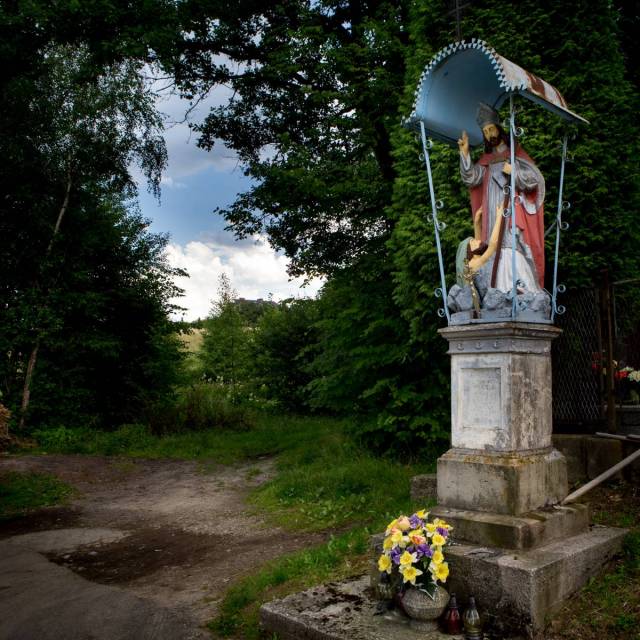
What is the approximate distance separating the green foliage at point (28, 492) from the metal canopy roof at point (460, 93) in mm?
7957

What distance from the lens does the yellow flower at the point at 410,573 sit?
12.5 ft

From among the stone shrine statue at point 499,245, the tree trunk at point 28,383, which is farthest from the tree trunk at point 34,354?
the stone shrine statue at point 499,245

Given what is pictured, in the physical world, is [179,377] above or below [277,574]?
above

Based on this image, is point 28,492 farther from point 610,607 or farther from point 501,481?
point 610,607

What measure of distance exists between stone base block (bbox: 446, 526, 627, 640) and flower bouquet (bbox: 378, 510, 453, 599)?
0.20 meters

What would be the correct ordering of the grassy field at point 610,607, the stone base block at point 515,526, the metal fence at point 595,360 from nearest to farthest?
the grassy field at point 610,607, the stone base block at point 515,526, the metal fence at point 595,360

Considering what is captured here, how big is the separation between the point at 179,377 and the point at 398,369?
11364 millimetres

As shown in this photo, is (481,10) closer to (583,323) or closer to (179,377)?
(583,323)

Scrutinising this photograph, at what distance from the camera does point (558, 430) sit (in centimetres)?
739

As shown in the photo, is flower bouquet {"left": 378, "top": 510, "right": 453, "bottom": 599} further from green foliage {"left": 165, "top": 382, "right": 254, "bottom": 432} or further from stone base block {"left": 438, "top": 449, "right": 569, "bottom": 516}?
green foliage {"left": 165, "top": 382, "right": 254, "bottom": 432}

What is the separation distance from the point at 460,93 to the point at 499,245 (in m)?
1.58

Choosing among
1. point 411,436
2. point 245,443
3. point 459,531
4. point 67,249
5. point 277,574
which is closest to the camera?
point 459,531

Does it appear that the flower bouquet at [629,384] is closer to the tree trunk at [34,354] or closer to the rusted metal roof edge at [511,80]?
the rusted metal roof edge at [511,80]

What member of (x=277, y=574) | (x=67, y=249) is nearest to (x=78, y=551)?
(x=277, y=574)
